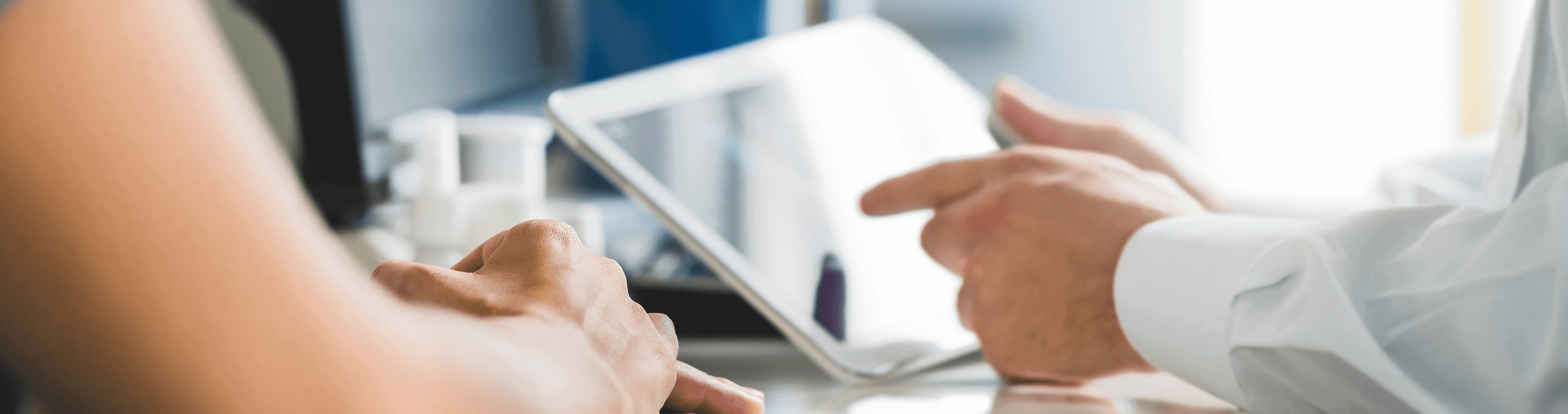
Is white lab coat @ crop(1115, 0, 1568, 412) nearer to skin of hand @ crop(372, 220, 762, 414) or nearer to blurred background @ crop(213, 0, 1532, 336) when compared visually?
skin of hand @ crop(372, 220, 762, 414)

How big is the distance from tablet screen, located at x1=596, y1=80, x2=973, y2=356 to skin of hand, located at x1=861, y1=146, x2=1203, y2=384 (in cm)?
5

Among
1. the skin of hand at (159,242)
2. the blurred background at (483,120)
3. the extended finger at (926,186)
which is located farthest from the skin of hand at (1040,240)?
the skin of hand at (159,242)

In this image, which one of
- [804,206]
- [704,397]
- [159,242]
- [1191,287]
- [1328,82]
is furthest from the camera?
[1328,82]

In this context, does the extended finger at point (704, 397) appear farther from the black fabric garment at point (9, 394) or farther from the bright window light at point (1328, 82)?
the bright window light at point (1328, 82)

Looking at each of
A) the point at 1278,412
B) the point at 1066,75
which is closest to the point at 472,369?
the point at 1278,412

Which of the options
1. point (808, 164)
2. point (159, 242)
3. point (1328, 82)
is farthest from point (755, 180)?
point (1328, 82)

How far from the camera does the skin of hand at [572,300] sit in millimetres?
194

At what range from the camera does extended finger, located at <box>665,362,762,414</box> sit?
23 centimetres

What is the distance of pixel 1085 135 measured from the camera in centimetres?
51

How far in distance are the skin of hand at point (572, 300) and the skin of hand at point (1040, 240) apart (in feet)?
0.63

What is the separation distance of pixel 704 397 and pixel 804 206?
0.26 meters

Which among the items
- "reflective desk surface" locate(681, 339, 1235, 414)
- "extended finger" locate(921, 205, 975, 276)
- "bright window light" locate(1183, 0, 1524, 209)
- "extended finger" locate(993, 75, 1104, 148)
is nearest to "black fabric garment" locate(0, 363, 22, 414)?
"reflective desk surface" locate(681, 339, 1235, 414)

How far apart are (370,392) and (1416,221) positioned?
1.00 ft

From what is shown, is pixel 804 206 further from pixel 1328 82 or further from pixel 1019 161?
pixel 1328 82
